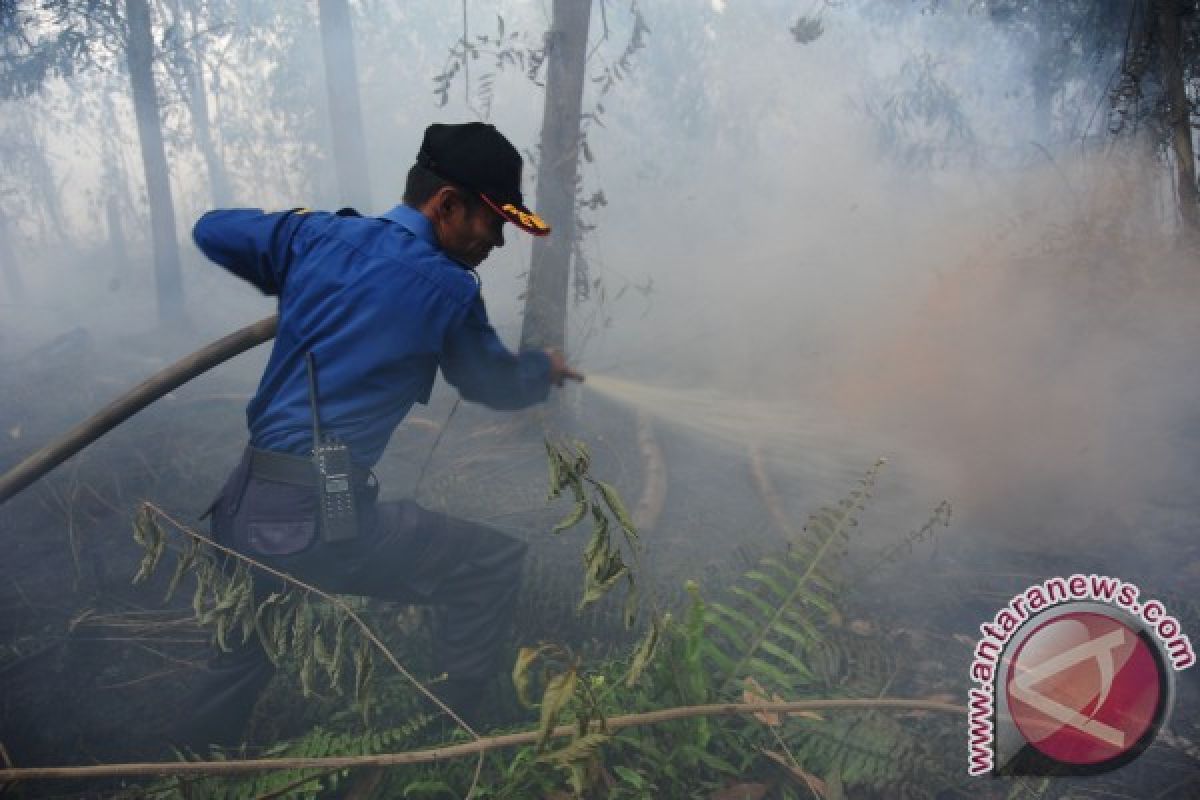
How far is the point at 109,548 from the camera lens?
14.9ft

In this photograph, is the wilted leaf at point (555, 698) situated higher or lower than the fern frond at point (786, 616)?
higher

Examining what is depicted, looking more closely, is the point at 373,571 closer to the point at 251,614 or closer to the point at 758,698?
the point at 251,614

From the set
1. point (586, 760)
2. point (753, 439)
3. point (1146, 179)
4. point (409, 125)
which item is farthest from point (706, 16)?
point (586, 760)

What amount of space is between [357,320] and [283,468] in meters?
0.58

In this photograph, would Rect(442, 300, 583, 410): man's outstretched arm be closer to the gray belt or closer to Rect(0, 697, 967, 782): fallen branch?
the gray belt

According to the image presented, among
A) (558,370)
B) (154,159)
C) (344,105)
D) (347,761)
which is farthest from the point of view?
(344,105)

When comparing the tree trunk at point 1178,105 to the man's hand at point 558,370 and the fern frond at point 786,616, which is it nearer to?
the fern frond at point 786,616

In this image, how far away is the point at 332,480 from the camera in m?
2.27

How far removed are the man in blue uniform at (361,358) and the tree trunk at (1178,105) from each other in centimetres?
638

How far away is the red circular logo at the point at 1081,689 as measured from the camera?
243 cm

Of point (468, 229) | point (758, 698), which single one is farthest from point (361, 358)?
point (758, 698)

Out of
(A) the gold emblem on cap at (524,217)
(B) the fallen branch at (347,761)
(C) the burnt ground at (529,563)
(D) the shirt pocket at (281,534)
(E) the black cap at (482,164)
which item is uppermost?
(E) the black cap at (482,164)

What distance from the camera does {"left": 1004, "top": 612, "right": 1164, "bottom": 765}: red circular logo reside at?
7.98ft

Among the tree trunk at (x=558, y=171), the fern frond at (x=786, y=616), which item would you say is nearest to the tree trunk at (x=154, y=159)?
the tree trunk at (x=558, y=171)
